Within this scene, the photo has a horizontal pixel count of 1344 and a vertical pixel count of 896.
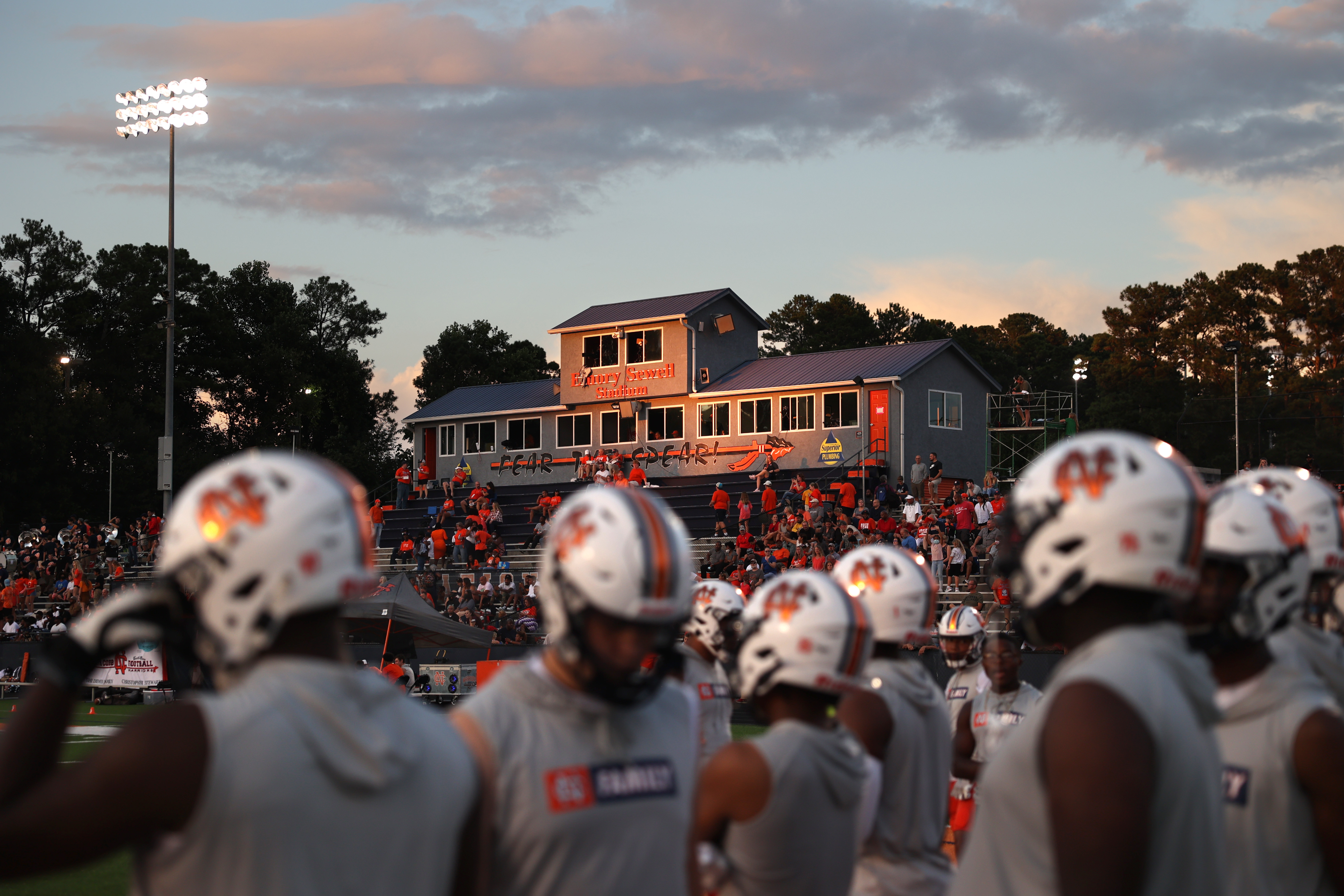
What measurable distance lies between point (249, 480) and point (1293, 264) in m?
73.6

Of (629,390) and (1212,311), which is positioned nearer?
(629,390)

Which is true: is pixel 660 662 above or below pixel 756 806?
above

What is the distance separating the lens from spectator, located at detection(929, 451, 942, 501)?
3672 centimetres

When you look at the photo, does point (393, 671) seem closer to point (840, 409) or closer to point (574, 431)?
point (840, 409)

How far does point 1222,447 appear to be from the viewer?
38844 mm

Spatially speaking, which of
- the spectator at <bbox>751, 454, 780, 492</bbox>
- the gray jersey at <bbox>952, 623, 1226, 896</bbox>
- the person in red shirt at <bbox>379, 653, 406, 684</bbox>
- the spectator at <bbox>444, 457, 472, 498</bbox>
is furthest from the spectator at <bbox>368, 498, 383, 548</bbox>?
the gray jersey at <bbox>952, 623, 1226, 896</bbox>

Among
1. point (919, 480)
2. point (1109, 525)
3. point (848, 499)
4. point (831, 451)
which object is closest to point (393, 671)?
point (848, 499)

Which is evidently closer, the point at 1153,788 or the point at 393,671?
the point at 1153,788

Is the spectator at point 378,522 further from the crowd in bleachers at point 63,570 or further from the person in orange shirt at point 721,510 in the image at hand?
the person in orange shirt at point 721,510

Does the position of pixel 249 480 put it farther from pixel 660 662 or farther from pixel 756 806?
pixel 756 806

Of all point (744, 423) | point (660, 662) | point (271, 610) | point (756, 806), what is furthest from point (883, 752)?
point (744, 423)

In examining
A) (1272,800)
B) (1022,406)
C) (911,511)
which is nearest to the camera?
(1272,800)

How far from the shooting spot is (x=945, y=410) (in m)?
46.4

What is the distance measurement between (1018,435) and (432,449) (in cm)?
2419
